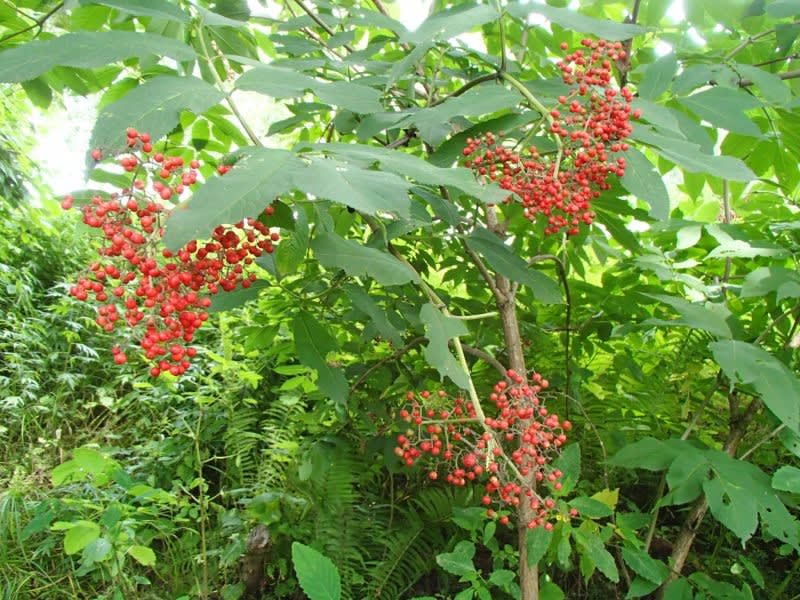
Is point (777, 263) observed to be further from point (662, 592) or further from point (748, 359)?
point (662, 592)

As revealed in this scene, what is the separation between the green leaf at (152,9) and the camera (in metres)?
1.07

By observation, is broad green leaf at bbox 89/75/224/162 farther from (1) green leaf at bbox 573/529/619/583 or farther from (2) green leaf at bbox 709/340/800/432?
(1) green leaf at bbox 573/529/619/583

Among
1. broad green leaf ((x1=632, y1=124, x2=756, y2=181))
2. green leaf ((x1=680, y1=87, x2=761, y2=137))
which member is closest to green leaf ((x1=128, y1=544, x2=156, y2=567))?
broad green leaf ((x1=632, y1=124, x2=756, y2=181))

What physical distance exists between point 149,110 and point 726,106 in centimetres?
125

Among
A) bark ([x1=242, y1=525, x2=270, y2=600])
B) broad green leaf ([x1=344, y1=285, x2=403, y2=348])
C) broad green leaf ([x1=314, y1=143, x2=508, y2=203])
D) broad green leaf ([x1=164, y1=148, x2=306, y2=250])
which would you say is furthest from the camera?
bark ([x1=242, y1=525, x2=270, y2=600])

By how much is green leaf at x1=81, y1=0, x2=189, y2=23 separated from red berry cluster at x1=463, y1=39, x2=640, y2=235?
0.64 meters

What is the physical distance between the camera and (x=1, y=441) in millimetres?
4305

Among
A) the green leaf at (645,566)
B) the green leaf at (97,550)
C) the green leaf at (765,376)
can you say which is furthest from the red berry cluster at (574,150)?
the green leaf at (97,550)

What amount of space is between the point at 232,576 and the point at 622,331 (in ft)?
7.22

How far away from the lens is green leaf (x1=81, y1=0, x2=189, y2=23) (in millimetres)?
1072

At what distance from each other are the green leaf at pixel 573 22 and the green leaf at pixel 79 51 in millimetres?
584

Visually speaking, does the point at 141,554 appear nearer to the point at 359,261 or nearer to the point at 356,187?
the point at 359,261

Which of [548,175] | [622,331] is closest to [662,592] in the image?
[622,331]

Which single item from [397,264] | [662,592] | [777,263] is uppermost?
[397,264]
